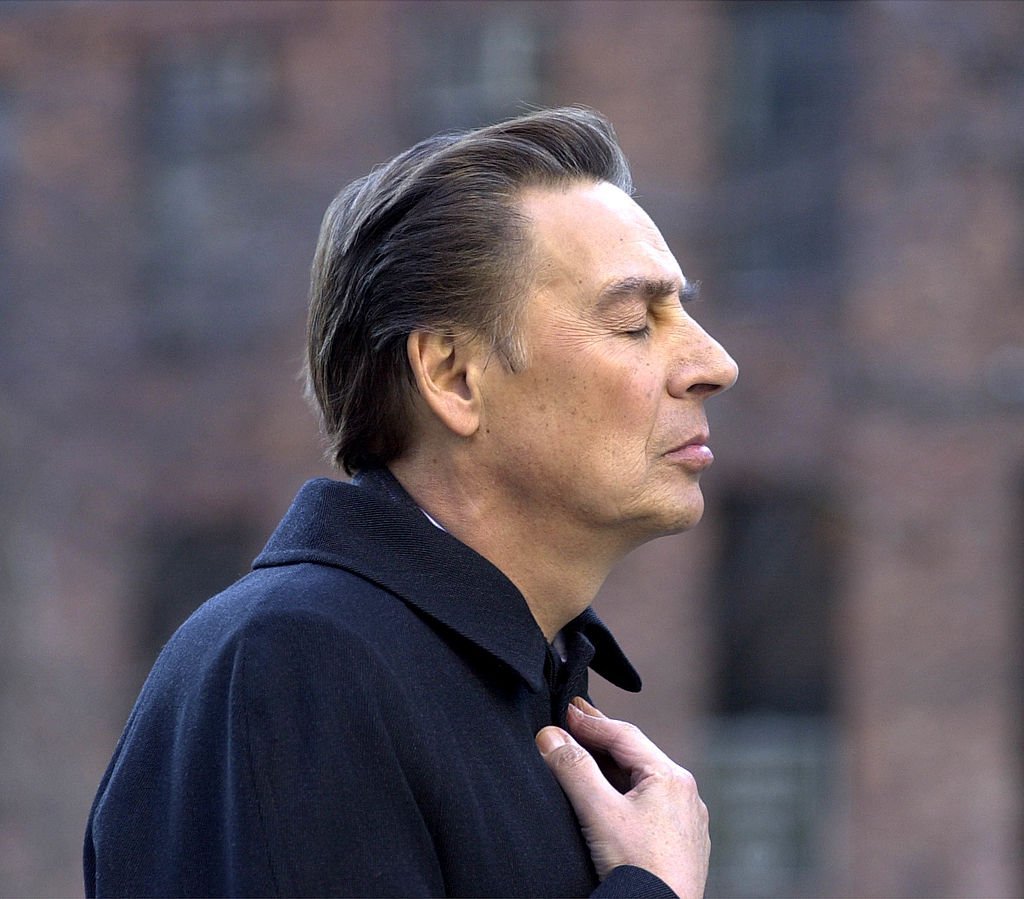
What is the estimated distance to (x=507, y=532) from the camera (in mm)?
2279

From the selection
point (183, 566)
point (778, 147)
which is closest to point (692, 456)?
point (778, 147)

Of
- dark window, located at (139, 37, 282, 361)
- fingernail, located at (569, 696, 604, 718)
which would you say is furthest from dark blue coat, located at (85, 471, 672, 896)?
dark window, located at (139, 37, 282, 361)

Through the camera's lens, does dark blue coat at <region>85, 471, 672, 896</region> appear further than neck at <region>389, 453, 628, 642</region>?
No

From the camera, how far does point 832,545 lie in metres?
10.7

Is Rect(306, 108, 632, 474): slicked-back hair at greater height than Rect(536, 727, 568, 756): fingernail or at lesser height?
greater

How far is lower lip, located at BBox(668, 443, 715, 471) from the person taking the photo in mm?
2293

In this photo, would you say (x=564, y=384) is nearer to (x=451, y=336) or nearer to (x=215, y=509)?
(x=451, y=336)

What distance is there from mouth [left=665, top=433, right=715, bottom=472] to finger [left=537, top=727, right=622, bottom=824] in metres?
0.41

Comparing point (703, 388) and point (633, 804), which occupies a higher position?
point (703, 388)

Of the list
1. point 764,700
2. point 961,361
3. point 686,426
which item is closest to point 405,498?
point 686,426

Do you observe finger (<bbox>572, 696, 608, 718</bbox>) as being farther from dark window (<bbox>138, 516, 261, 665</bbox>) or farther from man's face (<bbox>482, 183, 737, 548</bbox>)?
dark window (<bbox>138, 516, 261, 665</bbox>)

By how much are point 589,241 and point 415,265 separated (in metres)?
0.25

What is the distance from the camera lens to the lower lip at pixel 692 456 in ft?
7.52

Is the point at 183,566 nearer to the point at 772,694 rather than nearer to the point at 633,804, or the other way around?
the point at 772,694
